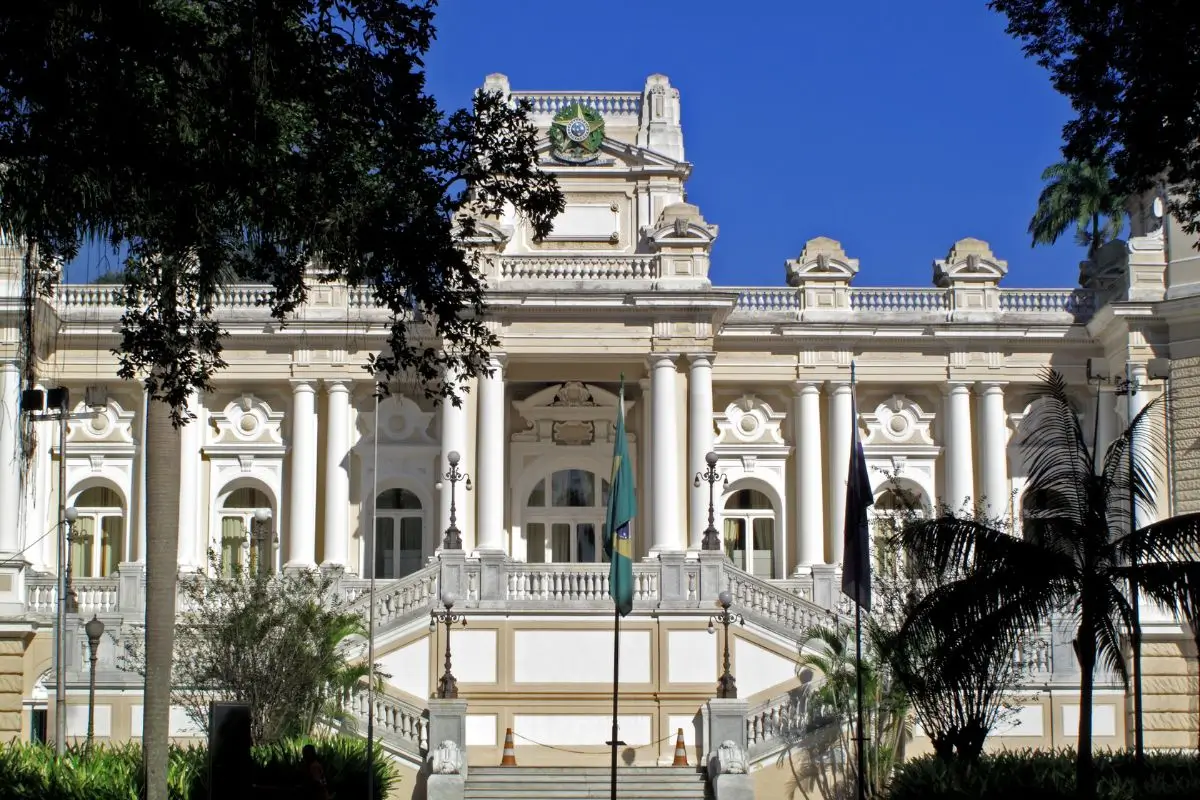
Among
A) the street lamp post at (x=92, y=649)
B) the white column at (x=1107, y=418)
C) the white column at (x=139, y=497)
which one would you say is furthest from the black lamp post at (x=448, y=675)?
the white column at (x=1107, y=418)

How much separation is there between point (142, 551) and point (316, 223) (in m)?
27.7

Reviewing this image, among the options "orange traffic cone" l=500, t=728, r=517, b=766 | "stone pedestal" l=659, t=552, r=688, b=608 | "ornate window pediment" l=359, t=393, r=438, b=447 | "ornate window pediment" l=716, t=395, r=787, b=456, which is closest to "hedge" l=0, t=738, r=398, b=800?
"orange traffic cone" l=500, t=728, r=517, b=766

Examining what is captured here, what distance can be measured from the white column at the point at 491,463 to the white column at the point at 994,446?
11281 mm

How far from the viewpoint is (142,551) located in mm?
42531

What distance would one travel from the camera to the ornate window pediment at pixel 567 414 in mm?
44281

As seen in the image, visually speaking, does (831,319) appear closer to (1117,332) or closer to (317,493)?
(1117,332)

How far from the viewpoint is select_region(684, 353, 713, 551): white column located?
40375mm

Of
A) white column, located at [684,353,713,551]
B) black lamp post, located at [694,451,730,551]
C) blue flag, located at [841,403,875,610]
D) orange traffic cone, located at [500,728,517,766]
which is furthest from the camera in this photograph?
white column, located at [684,353,713,551]

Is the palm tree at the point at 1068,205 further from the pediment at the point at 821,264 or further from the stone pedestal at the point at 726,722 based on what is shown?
the stone pedestal at the point at 726,722

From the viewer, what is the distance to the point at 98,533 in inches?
1730

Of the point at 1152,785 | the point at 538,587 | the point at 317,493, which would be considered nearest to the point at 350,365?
the point at 317,493

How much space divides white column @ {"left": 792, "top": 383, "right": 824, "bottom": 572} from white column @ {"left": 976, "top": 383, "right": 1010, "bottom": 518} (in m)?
3.74

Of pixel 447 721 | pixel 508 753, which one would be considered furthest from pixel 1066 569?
pixel 508 753

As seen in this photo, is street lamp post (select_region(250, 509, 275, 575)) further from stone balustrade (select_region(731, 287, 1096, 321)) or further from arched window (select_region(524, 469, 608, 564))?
stone balustrade (select_region(731, 287, 1096, 321))
